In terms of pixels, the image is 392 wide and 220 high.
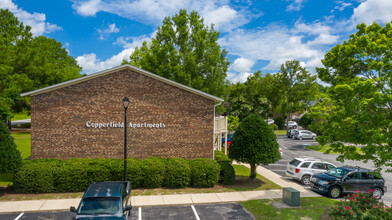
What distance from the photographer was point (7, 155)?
557 inches

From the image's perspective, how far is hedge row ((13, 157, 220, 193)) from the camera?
48.3 feet

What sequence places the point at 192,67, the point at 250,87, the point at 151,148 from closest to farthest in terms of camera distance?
1. the point at 151,148
2. the point at 192,67
3. the point at 250,87

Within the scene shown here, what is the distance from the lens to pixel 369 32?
689 inches

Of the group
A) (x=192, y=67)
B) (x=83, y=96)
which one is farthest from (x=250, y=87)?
(x=83, y=96)

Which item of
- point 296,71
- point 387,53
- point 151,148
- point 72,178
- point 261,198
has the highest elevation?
point 296,71

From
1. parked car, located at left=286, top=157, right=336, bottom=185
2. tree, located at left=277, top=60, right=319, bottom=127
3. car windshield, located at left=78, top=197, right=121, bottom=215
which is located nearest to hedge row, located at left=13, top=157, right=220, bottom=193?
parked car, located at left=286, top=157, right=336, bottom=185

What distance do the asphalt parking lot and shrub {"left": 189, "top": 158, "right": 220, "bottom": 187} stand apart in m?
2.85

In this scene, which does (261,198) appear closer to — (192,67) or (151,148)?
(151,148)

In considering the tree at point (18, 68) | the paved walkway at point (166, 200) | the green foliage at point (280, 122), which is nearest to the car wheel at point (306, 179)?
the paved walkway at point (166, 200)

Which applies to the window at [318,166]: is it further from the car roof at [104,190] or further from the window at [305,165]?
the car roof at [104,190]

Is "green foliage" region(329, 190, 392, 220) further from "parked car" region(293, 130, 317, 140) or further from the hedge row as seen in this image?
"parked car" region(293, 130, 317, 140)

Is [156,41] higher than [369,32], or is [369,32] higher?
[156,41]

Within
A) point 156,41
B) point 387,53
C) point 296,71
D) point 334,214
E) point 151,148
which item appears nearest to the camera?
point 334,214

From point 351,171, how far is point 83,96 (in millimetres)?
16606
